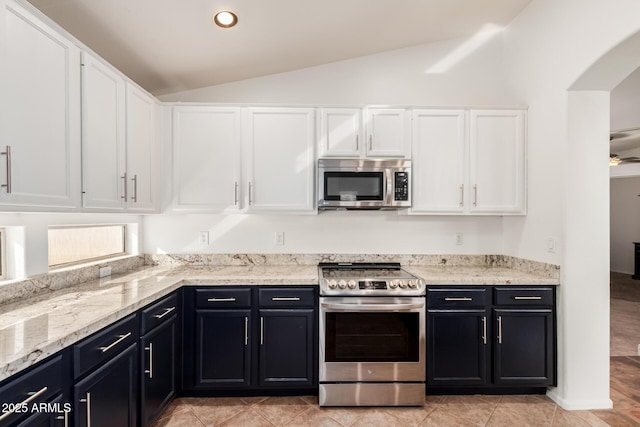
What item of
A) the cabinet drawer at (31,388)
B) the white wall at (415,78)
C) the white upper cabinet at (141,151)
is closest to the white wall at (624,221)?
the white wall at (415,78)

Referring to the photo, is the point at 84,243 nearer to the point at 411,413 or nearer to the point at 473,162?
the point at 411,413

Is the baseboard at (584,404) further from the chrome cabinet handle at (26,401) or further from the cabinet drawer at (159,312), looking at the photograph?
the chrome cabinet handle at (26,401)

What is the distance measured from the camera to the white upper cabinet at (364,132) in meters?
2.72

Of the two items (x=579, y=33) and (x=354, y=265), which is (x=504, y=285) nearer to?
Answer: (x=354, y=265)

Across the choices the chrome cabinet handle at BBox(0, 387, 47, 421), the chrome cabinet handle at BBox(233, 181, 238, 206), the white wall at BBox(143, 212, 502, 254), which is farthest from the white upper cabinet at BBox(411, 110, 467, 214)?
the chrome cabinet handle at BBox(0, 387, 47, 421)

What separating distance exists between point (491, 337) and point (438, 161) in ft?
4.79

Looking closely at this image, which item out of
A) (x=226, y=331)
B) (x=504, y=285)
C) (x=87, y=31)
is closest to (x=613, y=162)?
(x=504, y=285)

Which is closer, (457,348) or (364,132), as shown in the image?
(457,348)

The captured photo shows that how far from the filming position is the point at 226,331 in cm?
238

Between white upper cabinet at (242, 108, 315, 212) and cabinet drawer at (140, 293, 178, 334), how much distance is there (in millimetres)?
937

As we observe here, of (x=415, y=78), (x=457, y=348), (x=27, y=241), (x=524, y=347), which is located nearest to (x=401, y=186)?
(x=415, y=78)

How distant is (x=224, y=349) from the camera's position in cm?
238

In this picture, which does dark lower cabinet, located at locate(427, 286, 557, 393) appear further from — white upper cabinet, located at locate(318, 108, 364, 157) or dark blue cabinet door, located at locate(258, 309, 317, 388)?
white upper cabinet, located at locate(318, 108, 364, 157)

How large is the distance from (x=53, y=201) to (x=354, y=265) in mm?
2207
